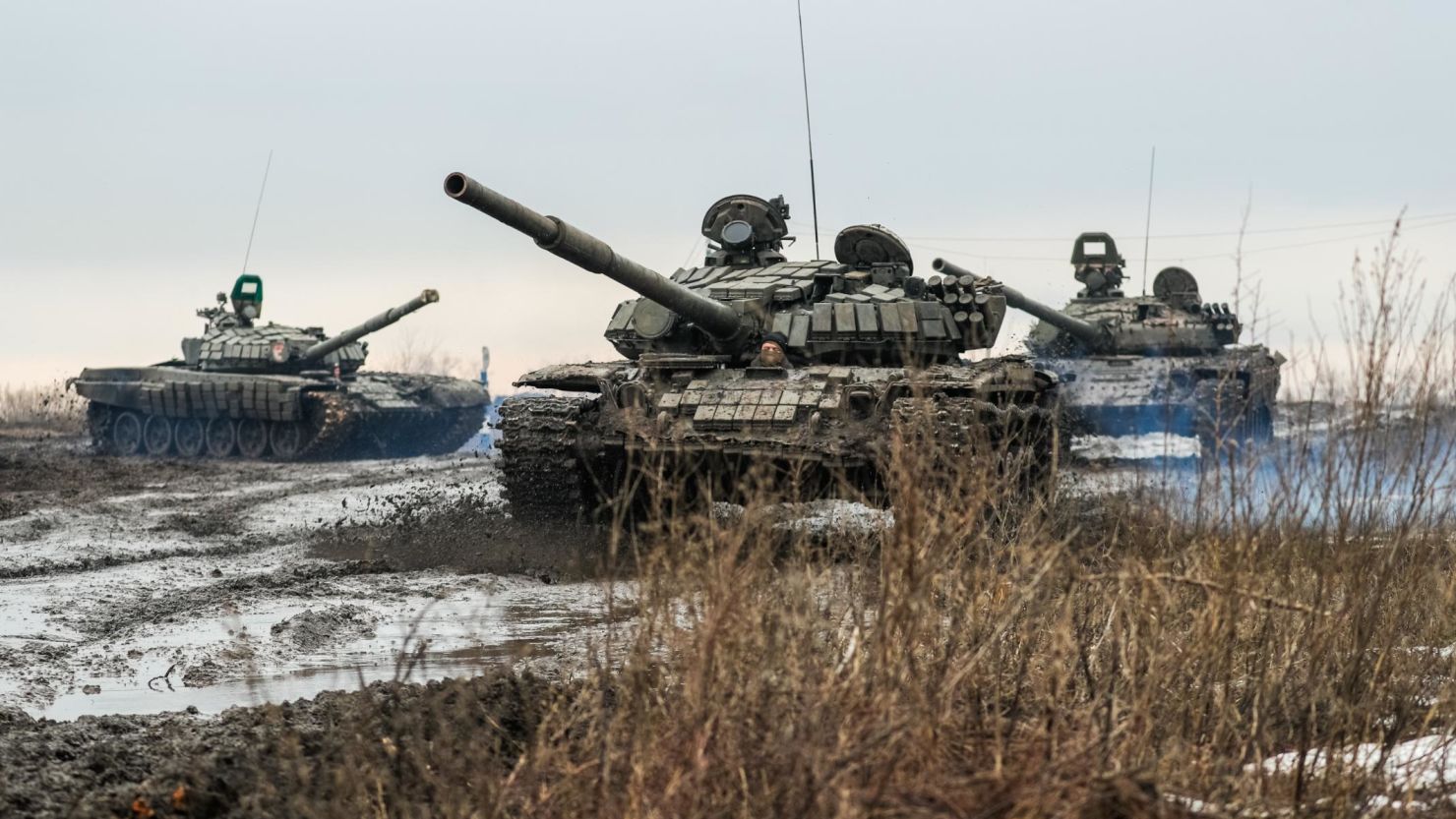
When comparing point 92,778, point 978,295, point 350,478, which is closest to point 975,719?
point 92,778

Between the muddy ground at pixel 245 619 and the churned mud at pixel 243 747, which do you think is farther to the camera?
the muddy ground at pixel 245 619

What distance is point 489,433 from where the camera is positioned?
34.7 m

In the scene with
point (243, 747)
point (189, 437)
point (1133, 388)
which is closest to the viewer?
point (243, 747)

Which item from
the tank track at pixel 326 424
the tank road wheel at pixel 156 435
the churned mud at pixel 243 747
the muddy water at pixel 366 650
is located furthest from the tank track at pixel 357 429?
the churned mud at pixel 243 747

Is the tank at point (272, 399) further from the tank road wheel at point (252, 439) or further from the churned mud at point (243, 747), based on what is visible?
the churned mud at point (243, 747)

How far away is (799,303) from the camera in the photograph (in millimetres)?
15125

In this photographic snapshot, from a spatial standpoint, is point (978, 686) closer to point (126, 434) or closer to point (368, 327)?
point (368, 327)

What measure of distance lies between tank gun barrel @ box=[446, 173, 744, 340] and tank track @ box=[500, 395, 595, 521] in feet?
3.88

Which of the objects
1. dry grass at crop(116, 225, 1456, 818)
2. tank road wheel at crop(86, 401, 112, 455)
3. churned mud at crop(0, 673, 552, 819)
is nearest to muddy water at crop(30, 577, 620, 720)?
churned mud at crop(0, 673, 552, 819)

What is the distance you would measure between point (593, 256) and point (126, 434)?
2131 centimetres

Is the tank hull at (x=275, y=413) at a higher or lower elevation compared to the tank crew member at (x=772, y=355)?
lower

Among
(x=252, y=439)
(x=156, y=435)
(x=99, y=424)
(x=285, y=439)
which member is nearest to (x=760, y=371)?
(x=285, y=439)

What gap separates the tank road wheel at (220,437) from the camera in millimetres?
29234

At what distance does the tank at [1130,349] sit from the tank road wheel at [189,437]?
550 inches
